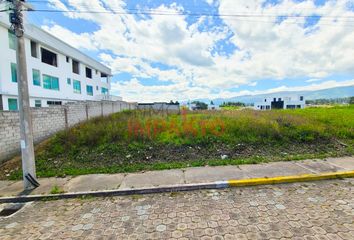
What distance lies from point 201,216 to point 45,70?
2258cm

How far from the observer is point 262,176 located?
4.57 metres

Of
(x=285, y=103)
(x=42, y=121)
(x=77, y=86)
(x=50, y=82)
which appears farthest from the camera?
(x=285, y=103)

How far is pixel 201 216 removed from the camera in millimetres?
3094

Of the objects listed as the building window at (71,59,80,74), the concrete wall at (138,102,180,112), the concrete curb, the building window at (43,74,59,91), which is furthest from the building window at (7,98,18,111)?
the concrete curb

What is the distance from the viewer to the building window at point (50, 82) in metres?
18.8

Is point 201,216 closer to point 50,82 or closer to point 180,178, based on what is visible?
point 180,178

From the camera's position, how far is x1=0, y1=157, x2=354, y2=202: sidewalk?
4.21m

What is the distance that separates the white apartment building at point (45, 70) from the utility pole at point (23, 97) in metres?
13.4

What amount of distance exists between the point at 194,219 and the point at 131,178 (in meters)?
2.35

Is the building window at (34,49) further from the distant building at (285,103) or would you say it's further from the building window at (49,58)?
the distant building at (285,103)

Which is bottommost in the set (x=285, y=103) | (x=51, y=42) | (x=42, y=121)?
(x=42, y=121)

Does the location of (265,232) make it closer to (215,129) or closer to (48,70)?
(215,129)

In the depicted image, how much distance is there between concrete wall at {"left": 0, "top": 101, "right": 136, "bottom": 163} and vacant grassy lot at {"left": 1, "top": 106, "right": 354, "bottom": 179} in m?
0.59

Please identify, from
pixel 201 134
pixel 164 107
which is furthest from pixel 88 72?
pixel 201 134
